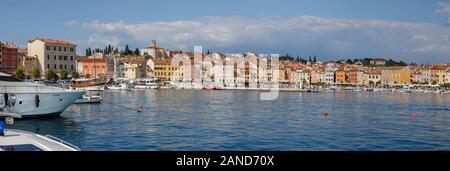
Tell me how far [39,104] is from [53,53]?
40.8 m

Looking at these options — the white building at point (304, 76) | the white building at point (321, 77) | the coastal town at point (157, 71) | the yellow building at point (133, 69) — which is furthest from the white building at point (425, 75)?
the yellow building at point (133, 69)

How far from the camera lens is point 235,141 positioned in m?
11.6

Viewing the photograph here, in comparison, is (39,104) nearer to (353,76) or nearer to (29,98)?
(29,98)

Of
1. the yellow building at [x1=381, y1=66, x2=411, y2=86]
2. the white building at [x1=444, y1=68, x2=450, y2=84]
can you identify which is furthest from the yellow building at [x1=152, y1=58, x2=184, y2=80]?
the white building at [x1=444, y1=68, x2=450, y2=84]

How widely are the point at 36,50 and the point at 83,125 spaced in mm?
42550

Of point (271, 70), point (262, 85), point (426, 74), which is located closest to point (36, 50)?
point (262, 85)

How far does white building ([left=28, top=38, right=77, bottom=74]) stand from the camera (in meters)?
52.7

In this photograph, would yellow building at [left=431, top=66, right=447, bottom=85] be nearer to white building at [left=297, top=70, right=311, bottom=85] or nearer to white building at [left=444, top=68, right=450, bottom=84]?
white building at [left=444, top=68, right=450, bottom=84]

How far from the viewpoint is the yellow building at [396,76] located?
80.4 meters

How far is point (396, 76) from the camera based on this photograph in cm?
8138

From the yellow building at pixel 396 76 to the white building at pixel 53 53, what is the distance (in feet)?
166
